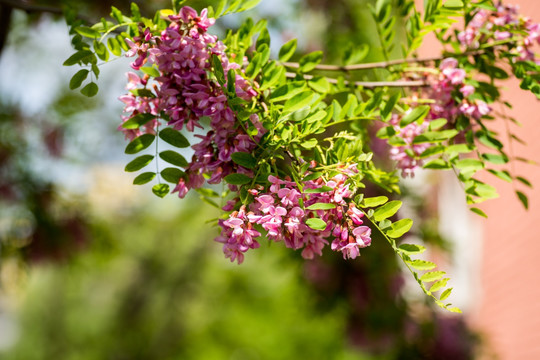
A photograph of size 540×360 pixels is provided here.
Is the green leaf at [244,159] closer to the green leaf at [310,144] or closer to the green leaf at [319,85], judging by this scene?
the green leaf at [310,144]

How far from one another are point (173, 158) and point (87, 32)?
1.17 feet

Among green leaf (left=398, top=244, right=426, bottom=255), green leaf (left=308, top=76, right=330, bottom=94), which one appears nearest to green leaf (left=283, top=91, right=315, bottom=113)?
green leaf (left=308, top=76, right=330, bottom=94)

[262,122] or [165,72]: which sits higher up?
[165,72]

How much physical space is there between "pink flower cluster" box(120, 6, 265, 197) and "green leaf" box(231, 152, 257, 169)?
1.2 inches

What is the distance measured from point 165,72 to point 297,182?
36 centimetres

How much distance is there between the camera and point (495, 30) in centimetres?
141

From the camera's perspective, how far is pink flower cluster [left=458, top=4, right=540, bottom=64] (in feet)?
4.51

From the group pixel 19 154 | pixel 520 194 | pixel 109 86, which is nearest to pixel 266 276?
pixel 109 86

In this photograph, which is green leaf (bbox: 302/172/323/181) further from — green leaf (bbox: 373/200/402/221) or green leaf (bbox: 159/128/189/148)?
green leaf (bbox: 159/128/189/148)

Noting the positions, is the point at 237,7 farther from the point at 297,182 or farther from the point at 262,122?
the point at 297,182

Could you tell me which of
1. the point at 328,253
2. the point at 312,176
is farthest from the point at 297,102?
the point at 328,253

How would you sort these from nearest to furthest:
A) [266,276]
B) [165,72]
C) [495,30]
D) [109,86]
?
1. [165,72]
2. [495,30]
3. [109,86]
4. [266,276]

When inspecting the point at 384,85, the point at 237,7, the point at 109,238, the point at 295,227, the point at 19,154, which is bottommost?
the point at 109,238

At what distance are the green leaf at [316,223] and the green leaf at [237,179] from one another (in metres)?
0.15
